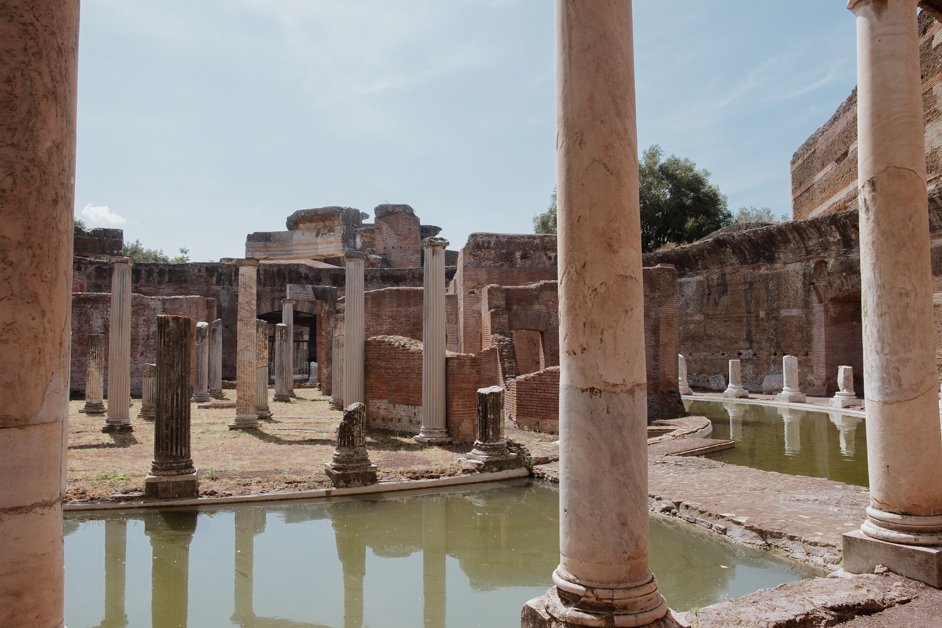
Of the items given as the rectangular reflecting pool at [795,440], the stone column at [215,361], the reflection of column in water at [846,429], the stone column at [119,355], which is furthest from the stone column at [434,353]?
the stone column at [215,361]

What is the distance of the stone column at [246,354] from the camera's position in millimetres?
14031

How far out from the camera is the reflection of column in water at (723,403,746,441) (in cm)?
1393

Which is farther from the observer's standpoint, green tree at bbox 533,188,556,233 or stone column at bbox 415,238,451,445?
green tree at bbox 533,188,556,233

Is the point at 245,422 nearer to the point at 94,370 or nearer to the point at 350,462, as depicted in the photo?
the point at 94,370

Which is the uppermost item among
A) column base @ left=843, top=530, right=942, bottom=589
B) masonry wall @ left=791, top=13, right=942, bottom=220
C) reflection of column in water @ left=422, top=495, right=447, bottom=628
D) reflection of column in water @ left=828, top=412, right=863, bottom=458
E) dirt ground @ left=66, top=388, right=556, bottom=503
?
masonry wall @ left=791, top=13, right=942, bottom=220

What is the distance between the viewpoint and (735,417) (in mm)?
17344

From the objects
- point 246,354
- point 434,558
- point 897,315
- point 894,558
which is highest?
point 897,315

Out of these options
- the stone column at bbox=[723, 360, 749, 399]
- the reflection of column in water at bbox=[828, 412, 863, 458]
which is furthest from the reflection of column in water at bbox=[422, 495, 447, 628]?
the stone column at bbox=[723, 360, 749, 399]

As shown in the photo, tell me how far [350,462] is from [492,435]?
7.01 feet

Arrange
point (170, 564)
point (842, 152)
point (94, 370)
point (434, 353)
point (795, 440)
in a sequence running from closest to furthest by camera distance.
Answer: point (170, 564) → point (434, 353) → point (795, 440) → point (94, 370) → point (842, 152)

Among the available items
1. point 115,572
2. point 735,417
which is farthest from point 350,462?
point 735,417

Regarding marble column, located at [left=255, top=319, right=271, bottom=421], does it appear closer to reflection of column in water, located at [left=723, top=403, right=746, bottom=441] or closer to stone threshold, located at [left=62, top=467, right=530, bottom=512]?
stone threshold, located at [left=62, top=467, right=530, bottom=512]

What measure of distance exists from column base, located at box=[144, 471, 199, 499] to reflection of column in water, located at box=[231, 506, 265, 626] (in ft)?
2.29

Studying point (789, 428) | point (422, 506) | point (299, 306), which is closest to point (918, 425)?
point (422, 506)
